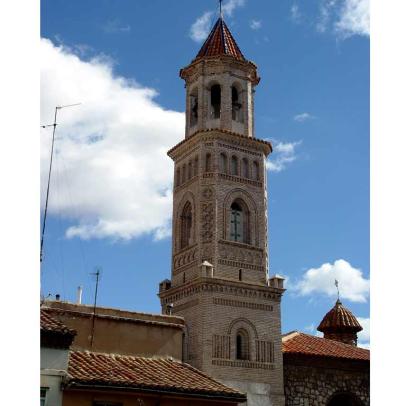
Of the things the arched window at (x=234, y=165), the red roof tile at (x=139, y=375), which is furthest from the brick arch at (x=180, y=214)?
the red roof tile at (x=139, y=375)

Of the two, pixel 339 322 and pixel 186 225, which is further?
pixel 339 322

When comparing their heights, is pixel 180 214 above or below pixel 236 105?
below

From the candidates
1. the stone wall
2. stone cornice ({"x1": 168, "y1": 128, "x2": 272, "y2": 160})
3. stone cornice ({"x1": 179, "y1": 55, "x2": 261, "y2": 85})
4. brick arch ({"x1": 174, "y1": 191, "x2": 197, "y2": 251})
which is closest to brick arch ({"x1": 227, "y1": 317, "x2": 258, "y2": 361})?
the stone wall

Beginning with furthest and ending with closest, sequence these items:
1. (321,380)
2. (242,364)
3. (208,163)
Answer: (208,163), (321,380), (242,364)

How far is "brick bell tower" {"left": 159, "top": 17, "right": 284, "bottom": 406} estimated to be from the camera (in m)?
19.8

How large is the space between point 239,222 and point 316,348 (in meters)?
5.05

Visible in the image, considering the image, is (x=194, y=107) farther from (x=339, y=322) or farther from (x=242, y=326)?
(x=339, y=322)

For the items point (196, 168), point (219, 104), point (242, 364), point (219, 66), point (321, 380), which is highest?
point (219, 66)

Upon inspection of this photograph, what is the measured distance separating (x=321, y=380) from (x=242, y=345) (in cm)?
325

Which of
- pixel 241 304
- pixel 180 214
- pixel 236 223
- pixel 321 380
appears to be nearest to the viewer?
pixel 241 304

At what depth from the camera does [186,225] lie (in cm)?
2269

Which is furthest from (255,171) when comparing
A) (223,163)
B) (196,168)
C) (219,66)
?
(219,66)

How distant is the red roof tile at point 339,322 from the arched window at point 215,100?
1221 cm

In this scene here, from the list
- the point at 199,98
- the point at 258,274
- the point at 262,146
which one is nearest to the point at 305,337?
the point at 258,274
